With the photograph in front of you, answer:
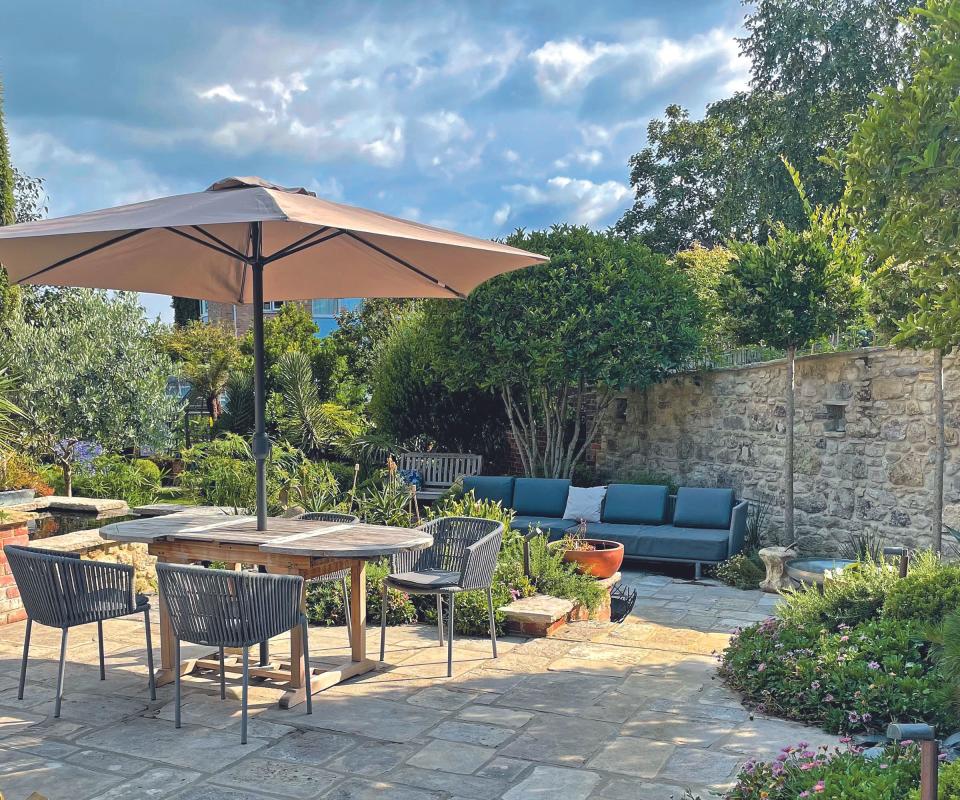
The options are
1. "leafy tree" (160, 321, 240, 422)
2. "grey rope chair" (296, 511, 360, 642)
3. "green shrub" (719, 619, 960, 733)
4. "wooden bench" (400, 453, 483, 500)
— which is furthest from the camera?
"leafy tree" (160, 321, 240, 422)

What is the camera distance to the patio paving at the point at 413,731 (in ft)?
11.8

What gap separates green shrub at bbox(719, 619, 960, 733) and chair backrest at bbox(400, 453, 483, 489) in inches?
273

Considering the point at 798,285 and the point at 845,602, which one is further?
the point at 798,285

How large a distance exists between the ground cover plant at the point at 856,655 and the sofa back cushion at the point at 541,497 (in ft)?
15.1

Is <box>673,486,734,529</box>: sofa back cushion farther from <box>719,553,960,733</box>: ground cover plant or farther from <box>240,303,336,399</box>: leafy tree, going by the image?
<box>240,303,336,399</box>: leafy tree

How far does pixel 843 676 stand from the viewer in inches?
169

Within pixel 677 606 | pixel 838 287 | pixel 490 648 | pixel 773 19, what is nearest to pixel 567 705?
pixel 490 648

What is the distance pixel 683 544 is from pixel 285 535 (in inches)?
208

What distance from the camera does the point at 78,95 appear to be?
20.6ft

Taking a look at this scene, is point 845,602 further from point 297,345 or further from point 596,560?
point 297,345

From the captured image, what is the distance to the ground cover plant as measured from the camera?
411 centimetres

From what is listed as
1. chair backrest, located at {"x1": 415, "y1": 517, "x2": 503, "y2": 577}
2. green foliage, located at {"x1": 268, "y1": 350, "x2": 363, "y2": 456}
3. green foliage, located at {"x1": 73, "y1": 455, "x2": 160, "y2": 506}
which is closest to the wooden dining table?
chair backrest, located at {"x1": 415, "y1": 517, "x2": 503, "y2": 577}

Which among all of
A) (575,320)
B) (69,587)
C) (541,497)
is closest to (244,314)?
(575,320)

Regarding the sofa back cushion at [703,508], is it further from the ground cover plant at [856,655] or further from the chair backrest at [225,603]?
the chair backrest at [225,603]
